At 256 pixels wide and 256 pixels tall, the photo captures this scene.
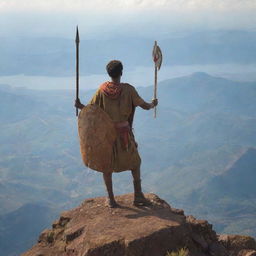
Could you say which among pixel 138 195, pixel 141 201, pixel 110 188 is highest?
pixel 110 188

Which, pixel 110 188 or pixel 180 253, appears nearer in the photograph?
pixel 180 253

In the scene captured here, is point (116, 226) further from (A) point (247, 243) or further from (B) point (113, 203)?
(A) point (247, 243)

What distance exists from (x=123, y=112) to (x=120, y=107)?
116mm

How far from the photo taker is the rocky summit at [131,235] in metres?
8.47

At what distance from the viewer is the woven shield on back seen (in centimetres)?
965

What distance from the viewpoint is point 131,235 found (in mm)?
8555

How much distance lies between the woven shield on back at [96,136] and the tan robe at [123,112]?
0.42 ft

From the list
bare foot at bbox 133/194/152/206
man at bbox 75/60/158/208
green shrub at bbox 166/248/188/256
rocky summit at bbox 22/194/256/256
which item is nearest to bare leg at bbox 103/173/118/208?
man at bbox 75/60/158/208

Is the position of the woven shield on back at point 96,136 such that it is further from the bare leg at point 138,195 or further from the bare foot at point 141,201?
the bare foot at point 141,201

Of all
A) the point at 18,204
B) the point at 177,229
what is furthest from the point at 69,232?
the point at 18,204

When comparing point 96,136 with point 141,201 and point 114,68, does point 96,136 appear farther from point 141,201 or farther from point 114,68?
point 141,201

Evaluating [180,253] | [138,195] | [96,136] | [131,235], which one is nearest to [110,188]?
[138,195]

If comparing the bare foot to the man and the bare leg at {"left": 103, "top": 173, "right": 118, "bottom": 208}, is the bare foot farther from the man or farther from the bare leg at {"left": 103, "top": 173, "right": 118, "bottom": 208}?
the man

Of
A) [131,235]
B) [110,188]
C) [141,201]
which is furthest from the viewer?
[141,201]
